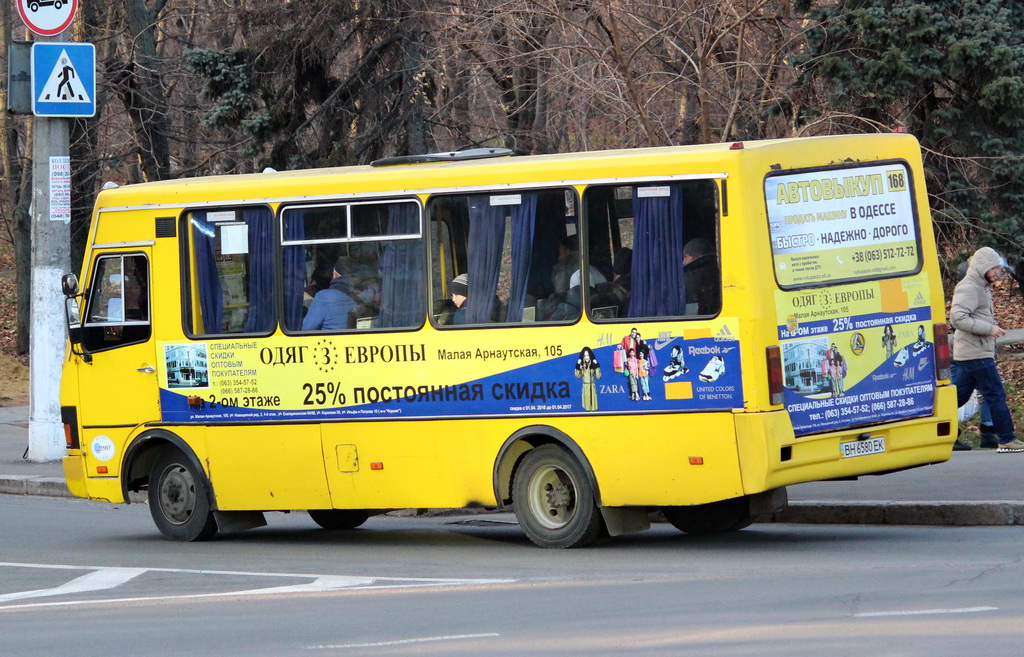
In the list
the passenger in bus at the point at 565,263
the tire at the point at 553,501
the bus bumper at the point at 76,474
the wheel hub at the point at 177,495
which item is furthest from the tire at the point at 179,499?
the passenger in bus at the point at 565,263

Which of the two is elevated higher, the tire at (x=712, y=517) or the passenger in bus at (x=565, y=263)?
the passenger in bus at (x=565, y=263)

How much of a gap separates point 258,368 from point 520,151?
14805mm

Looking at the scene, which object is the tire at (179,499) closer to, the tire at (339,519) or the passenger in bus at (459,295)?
the tire at (339,519)

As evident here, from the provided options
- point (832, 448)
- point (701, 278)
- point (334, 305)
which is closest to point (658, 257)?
point (701, 278)

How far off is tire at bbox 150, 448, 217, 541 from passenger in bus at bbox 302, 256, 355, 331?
5.34 ft

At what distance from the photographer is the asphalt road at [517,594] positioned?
23.1 feet

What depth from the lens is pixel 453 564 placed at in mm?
9992

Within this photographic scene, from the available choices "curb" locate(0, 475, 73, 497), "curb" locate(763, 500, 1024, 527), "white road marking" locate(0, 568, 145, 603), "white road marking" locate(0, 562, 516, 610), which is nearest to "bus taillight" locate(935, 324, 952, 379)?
"curb" locate(763, 500, 1024, 527)

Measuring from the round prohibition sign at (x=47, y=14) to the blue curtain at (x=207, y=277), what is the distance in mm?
6397

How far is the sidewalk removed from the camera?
10.8 metres

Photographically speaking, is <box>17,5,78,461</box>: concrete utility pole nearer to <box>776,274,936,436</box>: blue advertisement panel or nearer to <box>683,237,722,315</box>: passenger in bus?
<box>683,237,722,315</box>: passenger in bus

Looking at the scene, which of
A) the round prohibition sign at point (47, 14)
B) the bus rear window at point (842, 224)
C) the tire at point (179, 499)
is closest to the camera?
the bus rear window at point (842, 224)

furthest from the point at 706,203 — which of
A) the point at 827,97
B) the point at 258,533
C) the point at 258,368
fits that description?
the point at 827,97

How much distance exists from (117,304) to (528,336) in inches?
144
